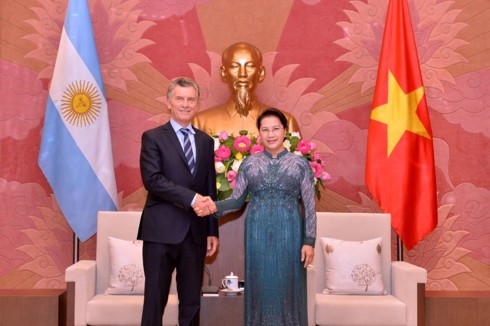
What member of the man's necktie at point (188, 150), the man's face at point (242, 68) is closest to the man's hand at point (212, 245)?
the man's necktie at point (188, 150)

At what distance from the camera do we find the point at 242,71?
5.32m

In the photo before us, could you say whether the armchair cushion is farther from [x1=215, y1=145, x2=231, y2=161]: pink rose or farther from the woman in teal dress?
the woman in teal dress

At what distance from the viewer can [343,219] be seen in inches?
196

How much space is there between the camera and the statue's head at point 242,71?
5328 mm

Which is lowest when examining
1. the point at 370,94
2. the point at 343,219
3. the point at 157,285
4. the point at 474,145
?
the point at 157,285

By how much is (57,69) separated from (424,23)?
2.92m

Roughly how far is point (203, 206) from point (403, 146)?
7.78 feet

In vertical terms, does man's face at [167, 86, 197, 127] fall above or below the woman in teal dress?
above

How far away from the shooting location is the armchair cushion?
4.71 meters

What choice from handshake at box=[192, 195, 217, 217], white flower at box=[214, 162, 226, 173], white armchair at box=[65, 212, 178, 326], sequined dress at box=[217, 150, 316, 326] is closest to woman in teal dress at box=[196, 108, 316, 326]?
sequined dress at box=[217, 150, 316, 326]

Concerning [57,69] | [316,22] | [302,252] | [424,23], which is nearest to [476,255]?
[424,23]

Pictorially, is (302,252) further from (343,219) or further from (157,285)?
(343,219)

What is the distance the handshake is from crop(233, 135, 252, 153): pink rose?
1360 mm

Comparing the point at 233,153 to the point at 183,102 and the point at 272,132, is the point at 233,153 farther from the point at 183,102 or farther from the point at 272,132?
the point at 183,102
